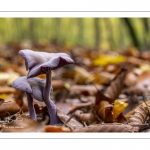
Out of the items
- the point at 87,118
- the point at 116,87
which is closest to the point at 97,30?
the point at 116,87

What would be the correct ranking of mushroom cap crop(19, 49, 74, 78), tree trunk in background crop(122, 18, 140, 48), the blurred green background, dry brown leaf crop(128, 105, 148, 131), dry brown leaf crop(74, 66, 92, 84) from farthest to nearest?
the blurred green background
tree trunk in background crop(122, 18, 140, 48)
dry brown leaf crop(74, 66, 92, 84)
dry brown leaf crop(128, 105, 148, 131)
mushroom cap crop(19, 49, 74, 78)

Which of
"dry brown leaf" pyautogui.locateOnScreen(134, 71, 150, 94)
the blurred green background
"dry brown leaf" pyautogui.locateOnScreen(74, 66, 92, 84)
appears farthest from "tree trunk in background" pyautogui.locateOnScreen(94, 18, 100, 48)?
"dry brown leaf" pyautogui.locateOnScreen(134, 71, 150, 94)

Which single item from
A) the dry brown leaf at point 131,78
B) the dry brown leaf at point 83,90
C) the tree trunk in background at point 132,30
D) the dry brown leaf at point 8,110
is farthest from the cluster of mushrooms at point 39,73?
the tree trunk in background at point 132,30

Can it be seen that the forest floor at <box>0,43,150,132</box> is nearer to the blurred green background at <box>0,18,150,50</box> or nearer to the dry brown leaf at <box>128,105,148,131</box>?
the dry brown leaf at <box>128,105,148,131</box>

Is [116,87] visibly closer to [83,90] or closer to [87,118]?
[87,118]

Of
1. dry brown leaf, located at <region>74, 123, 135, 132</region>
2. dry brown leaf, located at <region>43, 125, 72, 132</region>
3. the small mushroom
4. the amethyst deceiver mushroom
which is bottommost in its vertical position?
dry brown leaf, located at <region>74, 123, 135, 132</region>

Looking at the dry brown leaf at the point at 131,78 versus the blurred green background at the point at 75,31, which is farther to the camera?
the blurred green background at the point at 75,31

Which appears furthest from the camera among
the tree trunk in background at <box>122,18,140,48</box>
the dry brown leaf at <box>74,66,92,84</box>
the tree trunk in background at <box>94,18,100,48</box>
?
the tree trunk in background at <box>94,18,100,48</box>

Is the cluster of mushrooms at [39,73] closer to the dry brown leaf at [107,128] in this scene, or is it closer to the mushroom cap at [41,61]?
the mushroom cap at [41,61]
